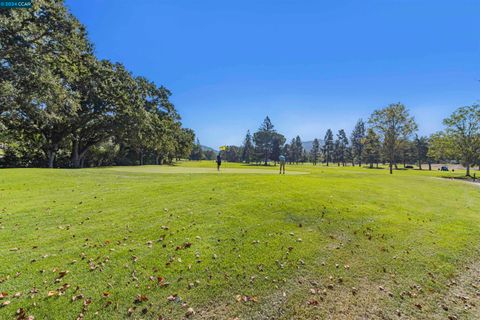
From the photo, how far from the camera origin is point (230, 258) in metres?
5.77

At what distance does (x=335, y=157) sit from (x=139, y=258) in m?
107

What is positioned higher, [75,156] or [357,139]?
[357,139]

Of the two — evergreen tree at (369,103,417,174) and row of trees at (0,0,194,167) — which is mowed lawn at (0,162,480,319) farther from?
evergreen tree at (369,103,417,174)

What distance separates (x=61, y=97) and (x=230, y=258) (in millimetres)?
22987

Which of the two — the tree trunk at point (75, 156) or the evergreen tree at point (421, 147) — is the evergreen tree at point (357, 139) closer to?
the evergreen tree at point (421, 147)

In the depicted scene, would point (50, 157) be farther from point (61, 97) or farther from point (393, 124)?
point (393, 124)

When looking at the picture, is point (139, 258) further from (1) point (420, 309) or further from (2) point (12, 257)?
(1) point (420, 309)

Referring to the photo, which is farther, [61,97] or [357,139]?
[357,139]

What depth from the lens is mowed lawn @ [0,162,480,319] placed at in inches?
171

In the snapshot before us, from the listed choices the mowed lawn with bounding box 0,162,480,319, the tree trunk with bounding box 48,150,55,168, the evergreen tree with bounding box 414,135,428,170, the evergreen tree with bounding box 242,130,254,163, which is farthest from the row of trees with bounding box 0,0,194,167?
the evergreen tree with bounding box 414,135,428,170

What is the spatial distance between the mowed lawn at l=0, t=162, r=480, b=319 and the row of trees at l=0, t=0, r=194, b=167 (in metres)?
13.3

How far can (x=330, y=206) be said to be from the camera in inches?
390

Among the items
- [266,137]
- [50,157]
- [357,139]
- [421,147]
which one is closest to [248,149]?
[266,137]

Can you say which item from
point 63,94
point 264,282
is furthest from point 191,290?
point 63,94
